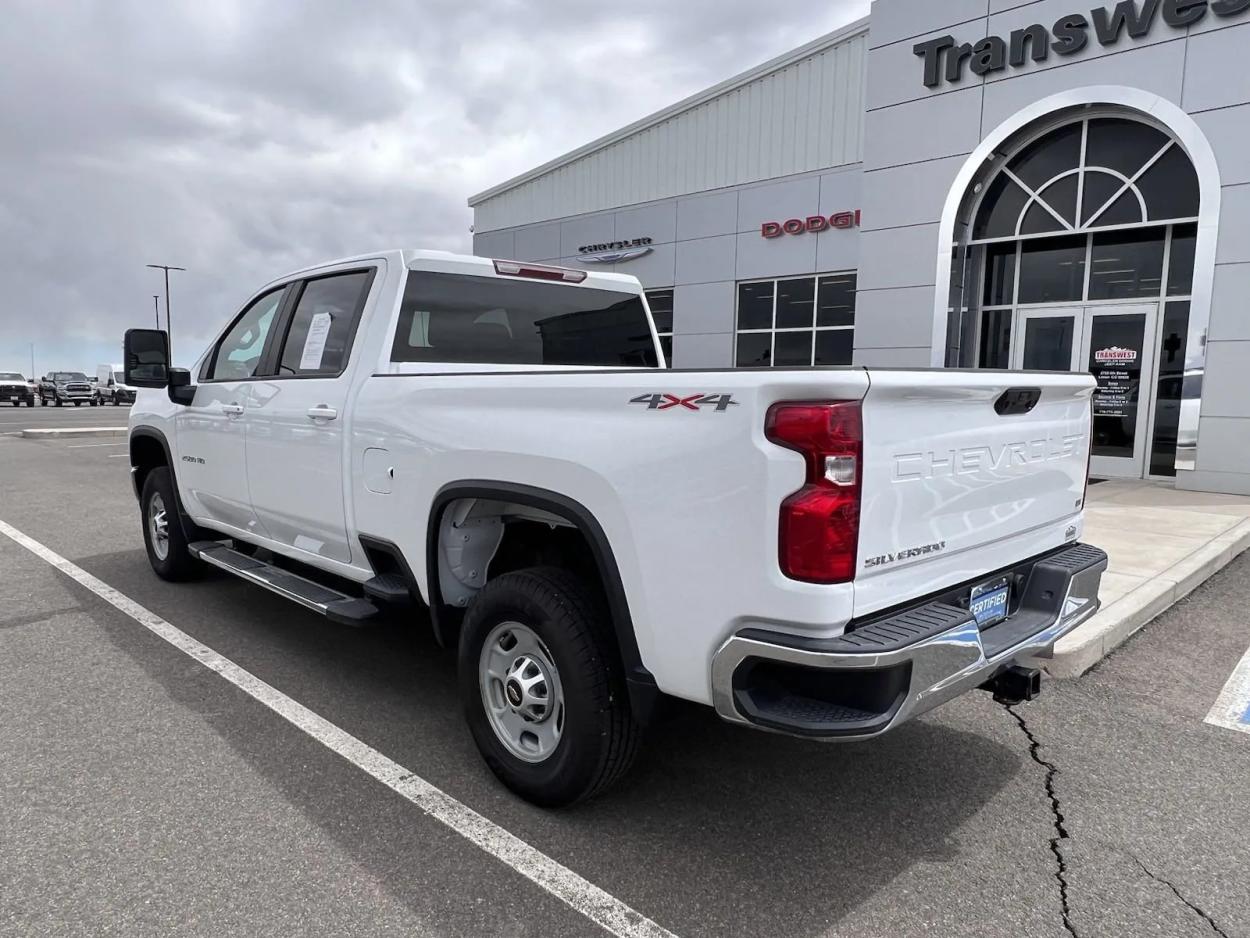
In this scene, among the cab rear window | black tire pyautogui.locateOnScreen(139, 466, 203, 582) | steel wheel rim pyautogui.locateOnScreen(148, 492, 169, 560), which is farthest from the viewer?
steel wheel rim pyautogui.locateOnScreen(148, 492, 169, 560)

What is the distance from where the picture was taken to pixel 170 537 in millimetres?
5910

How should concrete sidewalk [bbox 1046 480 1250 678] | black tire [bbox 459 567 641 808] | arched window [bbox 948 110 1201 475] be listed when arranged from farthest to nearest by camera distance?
arched window [bbox 948 110 1201 475], concrete sidewalk [bbox 1046 480 1250 678], black tire [bbox 459 567 641 808]

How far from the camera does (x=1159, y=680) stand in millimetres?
4352

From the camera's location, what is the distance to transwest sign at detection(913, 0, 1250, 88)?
9953 millimetres

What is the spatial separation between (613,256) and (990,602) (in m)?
18.0

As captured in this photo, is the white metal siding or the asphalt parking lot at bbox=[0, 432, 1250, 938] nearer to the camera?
the asphalt parking lot at bbox=[0, 432, 1250, 938]

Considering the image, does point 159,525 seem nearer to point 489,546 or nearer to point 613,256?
point 489,546

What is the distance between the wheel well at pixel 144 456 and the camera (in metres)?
6.10

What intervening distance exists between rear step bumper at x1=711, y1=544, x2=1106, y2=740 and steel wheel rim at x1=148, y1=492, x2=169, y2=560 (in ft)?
16.2

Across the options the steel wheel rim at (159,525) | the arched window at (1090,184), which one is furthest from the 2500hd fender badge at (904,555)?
the arched window at (1090,184)

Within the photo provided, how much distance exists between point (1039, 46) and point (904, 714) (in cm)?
1158

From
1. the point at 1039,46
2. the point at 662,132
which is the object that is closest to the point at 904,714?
the point at 1039,46

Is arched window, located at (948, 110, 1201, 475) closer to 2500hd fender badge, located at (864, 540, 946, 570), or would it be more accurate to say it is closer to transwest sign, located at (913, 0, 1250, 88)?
transwest sign, located at (913, 0, 1250, 88)

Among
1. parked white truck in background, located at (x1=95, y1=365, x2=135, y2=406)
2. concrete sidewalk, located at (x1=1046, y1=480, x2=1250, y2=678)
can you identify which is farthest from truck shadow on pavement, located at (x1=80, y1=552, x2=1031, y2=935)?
parked white truck in background, located at (x1=95, y1=365, x2=135, y2=406)
